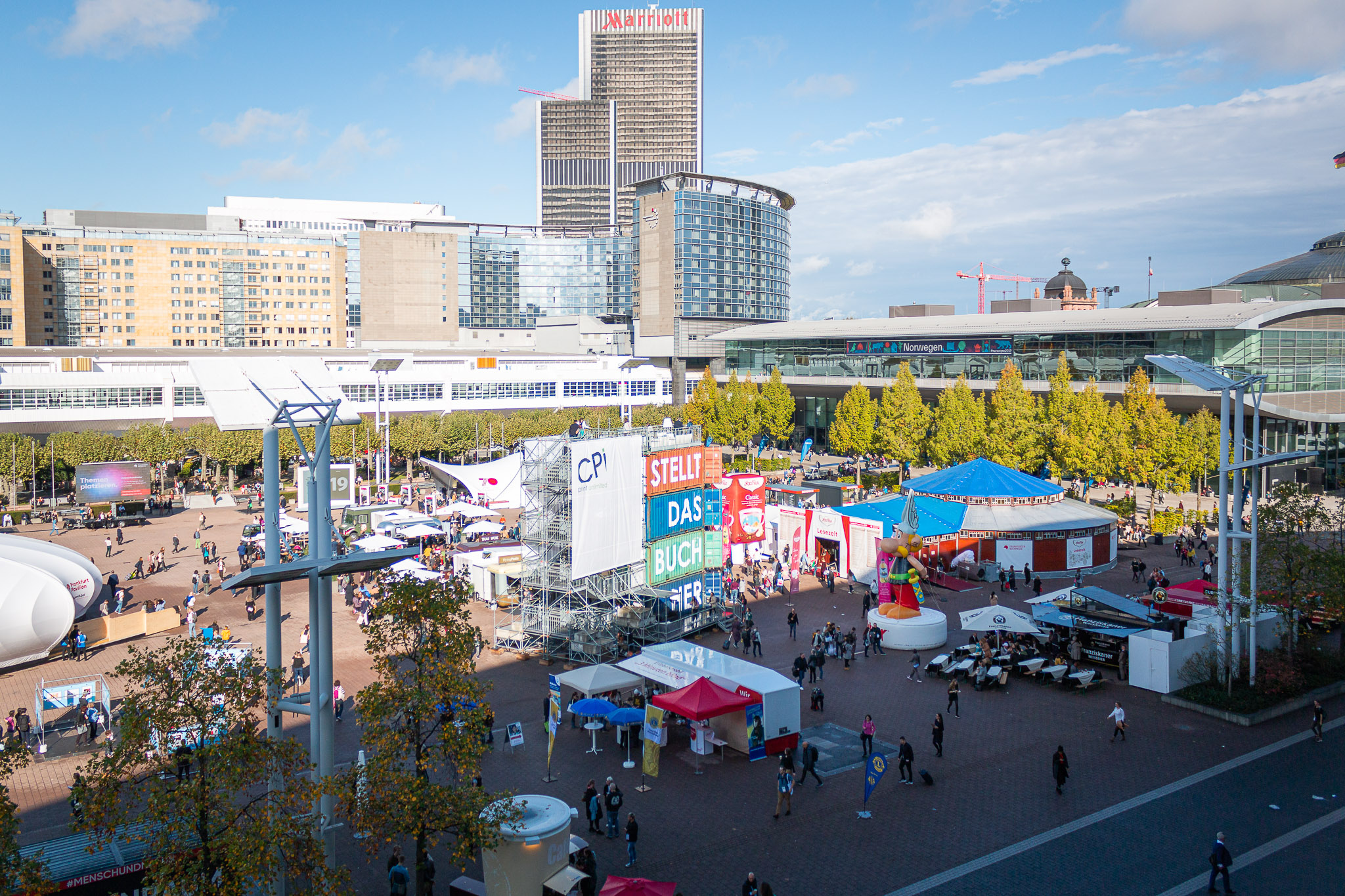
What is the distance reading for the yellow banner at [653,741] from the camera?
63.5 feet

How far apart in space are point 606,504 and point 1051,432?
117 ft

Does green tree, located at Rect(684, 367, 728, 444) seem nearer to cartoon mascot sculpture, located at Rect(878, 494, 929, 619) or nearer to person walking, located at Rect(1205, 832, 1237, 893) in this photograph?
cartoon mascot sculpture, located at Rect(878, 494, 929, 619)

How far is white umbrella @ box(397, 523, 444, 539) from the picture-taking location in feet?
137

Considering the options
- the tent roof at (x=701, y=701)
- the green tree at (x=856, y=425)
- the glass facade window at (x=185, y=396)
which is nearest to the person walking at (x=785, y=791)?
the tent roof at (x=701, y=701)

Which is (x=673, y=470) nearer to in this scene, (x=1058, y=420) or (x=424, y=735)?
(x=424, y=735)

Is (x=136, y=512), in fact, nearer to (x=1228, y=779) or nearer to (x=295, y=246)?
(x=1228, y=779)

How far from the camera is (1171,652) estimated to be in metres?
24.6

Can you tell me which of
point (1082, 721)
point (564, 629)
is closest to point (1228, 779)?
point (1082, 721)

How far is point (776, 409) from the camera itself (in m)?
76.6

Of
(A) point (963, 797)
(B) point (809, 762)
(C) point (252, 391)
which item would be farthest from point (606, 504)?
(C) point (252, 391)

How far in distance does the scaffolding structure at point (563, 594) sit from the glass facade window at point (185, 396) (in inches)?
1995

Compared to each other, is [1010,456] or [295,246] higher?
[295,246]

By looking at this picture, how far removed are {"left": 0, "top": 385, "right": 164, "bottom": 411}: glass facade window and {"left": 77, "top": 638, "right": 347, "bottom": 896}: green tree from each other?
2509 inches

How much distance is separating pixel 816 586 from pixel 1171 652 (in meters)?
15.1
